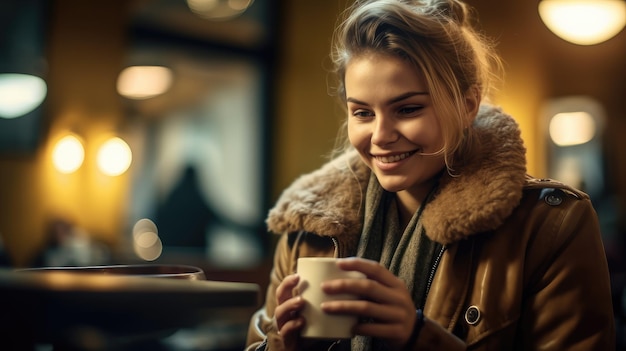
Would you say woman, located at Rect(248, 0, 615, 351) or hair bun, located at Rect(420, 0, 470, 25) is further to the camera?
hair bun, located at Rect(420, 0, 470, 25)

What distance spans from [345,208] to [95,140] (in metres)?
4.27

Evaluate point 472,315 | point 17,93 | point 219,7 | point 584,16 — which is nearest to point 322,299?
point 472,315

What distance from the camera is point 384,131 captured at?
1.41m

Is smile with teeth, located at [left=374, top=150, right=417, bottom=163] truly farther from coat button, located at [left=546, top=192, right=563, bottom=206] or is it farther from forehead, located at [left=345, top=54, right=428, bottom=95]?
coat button, located at [left=546, top=192, right=563, bottom=206]

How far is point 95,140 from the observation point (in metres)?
5.49

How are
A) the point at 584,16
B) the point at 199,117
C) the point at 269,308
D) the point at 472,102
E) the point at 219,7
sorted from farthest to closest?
the point at 199,117 < the point at 219,7 < the point at 584,16 < the point at 269,308 < the point at 472,102

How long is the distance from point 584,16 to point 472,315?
3.94 m

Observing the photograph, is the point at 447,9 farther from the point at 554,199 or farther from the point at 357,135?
the point at 554,199

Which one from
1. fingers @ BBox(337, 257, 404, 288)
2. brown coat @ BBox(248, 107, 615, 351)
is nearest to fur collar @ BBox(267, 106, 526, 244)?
brown coat @ BBox(248, 107, 615, 351)

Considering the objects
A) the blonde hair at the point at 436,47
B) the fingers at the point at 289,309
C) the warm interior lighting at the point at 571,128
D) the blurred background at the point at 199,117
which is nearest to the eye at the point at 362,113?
the blonde hair at the point at 436,47

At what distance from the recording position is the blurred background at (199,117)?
5.20 m

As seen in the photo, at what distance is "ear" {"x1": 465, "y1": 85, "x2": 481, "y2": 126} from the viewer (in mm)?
1519

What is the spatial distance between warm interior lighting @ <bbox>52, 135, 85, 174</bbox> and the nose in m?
4.38

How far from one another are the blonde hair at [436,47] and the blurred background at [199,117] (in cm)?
331
